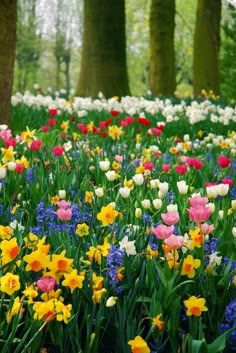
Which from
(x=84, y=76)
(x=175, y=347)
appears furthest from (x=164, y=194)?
(x=84, y=76)

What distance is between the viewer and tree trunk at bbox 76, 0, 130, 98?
9836mm

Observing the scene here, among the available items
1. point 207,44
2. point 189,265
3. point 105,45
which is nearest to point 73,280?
point 189,265

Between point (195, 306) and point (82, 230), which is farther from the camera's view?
point (82, 230)

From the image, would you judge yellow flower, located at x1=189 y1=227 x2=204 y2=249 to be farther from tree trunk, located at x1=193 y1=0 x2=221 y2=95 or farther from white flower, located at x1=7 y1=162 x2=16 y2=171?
tree trunk, located at x1=193 y1=0 x2=221 y2=95

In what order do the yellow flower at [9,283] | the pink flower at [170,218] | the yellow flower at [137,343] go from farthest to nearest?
the pink flower at [170,218], the yellow flower at [9,283], the yellow flower at [137,343]

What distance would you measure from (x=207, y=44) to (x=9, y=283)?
39.8ft

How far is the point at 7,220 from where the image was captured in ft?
8.06

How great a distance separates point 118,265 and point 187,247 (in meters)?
0.26

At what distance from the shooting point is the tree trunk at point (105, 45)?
984 centimetres

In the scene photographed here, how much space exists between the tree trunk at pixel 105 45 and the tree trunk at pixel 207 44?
367 cm

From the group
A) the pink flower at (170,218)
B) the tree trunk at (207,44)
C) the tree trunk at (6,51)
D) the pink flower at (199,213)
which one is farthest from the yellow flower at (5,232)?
the tree trunk at (207,44)

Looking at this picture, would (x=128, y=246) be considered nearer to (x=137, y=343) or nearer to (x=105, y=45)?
(x=137, y=343)

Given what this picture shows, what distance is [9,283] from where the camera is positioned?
5.52 ft

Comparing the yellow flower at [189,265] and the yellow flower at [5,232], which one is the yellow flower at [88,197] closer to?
the yellow flower at [5,232]
